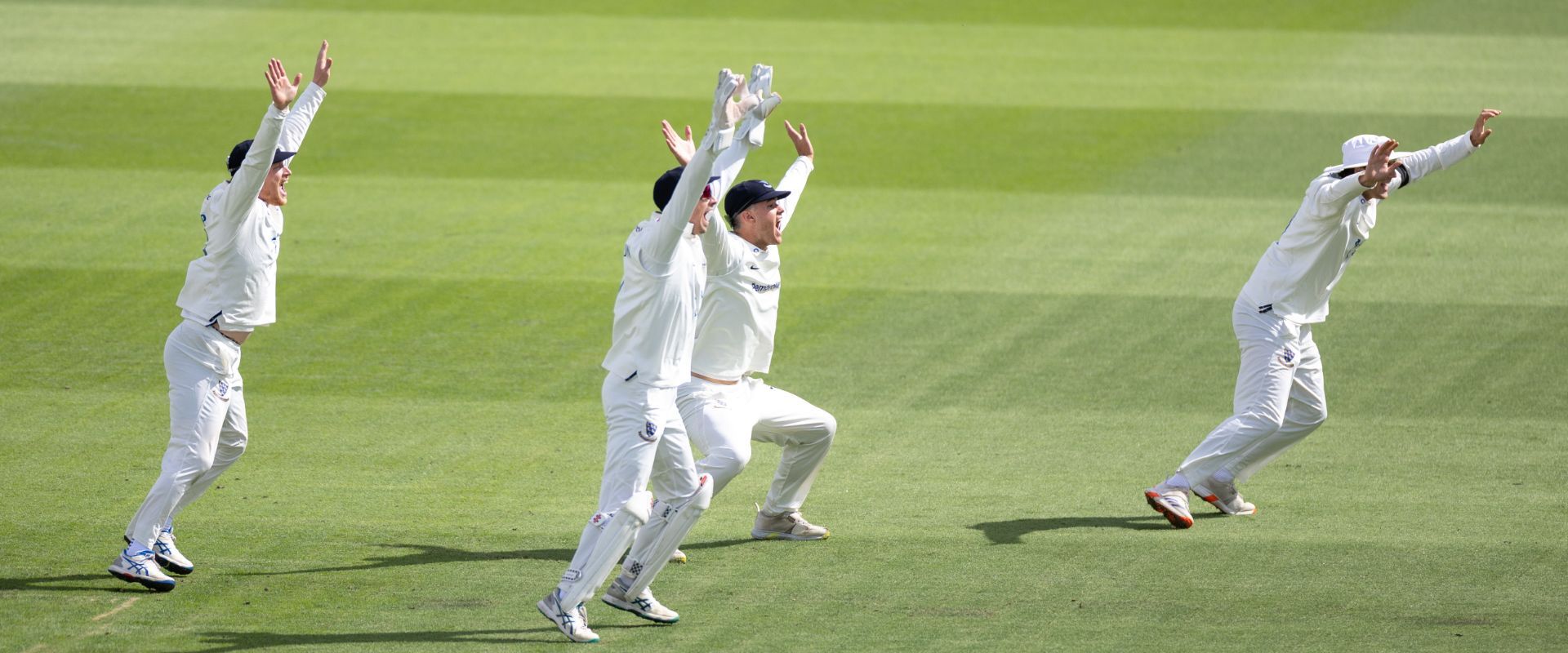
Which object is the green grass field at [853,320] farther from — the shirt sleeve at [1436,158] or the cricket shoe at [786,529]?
the shirt sleeve at [1436,158]

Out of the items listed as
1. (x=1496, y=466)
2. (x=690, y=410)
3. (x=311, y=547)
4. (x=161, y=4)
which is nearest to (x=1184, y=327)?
(x=1496, y=466)

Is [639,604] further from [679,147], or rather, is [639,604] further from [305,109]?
[305,109]

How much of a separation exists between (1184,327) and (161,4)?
17214 mm

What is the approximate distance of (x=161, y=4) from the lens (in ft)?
78.3

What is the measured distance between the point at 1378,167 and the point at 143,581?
6332mm

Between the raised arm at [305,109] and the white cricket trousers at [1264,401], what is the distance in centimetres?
494

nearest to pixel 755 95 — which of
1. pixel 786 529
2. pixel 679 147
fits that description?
pixel 679 147

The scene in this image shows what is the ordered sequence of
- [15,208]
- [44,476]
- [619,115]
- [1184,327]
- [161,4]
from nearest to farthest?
[44,476], [1184,327], [15,208], [619,115], [161,4]

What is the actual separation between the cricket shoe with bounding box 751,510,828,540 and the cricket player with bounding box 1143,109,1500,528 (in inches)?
71.1

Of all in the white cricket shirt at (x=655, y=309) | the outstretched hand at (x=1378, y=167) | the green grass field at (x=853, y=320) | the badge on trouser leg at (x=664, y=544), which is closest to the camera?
the white cricket shirt at (x=655, y=309)

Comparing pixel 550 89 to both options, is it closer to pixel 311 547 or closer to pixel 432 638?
pixel 311 547

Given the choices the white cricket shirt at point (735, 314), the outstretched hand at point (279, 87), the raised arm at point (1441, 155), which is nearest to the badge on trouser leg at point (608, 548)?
the white cricket shirt at point (735, 314)

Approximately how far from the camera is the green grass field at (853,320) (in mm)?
7488

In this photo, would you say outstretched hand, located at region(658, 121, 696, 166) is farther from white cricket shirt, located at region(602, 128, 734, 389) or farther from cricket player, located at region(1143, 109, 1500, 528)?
cricket player, located at region(1143, 109, 1500, 528)
